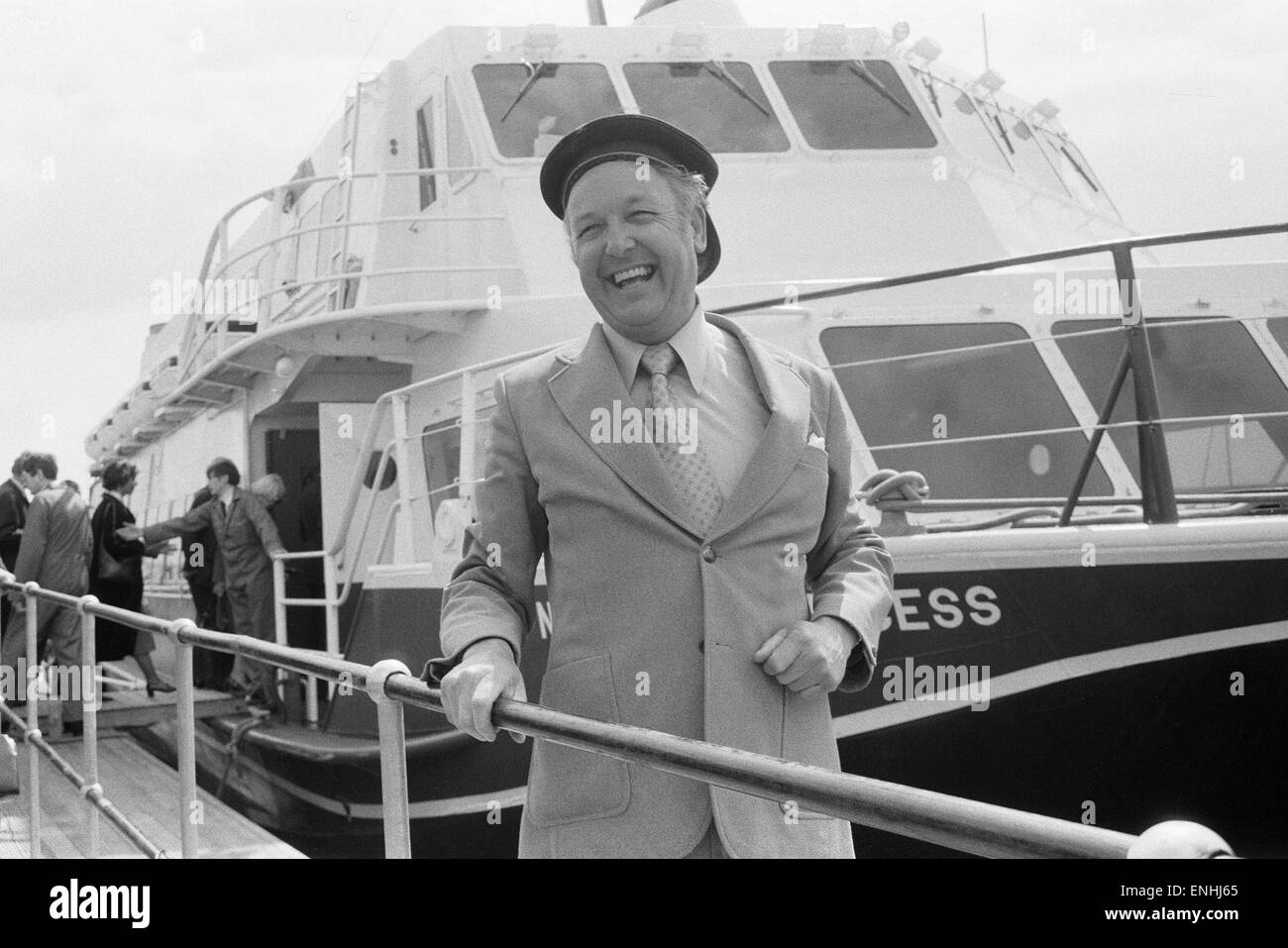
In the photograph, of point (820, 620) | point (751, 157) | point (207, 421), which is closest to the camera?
point (820, 620)

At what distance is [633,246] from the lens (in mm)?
1842

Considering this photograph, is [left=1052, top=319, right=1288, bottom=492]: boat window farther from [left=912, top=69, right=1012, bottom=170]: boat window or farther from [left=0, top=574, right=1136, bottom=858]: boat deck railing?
[left=0, top=574, right=1136, bottom=858]: boat deck railing

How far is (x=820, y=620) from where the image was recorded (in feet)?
6.06

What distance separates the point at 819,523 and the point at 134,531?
6.55 m

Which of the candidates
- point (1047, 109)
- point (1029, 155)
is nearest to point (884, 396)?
point (1029, 155)

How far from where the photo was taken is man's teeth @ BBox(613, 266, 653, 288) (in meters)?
1.86

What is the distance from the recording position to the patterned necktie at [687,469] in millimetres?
1847

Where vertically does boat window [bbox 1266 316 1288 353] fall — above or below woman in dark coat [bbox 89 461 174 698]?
above

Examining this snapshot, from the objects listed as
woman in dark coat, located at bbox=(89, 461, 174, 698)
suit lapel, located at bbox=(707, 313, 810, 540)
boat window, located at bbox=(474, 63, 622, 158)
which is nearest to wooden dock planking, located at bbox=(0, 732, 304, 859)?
woman in dark coat, located at bbox=(89, 461, 174, 698)

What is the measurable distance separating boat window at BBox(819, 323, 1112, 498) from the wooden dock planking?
108 inches

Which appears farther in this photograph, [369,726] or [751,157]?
[751,157]
